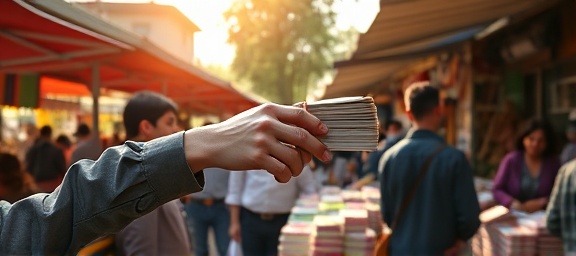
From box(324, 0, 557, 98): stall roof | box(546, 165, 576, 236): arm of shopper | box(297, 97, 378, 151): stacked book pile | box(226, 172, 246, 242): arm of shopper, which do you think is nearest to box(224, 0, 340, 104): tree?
box(324, 0, 557, 98): stall roof

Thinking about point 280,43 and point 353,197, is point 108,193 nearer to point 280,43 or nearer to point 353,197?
point 353,197

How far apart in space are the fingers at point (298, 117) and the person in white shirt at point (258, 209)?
→ 12.1ft

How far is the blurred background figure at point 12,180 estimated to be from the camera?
13.4ft

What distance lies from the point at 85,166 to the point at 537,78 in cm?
785

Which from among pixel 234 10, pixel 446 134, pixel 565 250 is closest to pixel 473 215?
pixel 565 250

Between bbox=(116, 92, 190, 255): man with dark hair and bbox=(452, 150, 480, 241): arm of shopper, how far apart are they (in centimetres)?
168

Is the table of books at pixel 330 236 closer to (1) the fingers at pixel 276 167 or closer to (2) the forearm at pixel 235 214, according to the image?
(2) the forearm at pixel 235 214

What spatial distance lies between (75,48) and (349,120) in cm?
385

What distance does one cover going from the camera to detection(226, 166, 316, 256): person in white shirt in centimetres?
486

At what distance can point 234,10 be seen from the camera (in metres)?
19.5

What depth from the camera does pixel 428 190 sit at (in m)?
3.33

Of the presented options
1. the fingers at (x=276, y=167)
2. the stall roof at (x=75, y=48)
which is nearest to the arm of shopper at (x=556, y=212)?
the fingers at (x=276, y=167)

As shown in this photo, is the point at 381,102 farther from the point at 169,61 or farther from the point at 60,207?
the point at 60,207

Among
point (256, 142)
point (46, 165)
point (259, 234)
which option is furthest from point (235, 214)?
point (46, 165)
